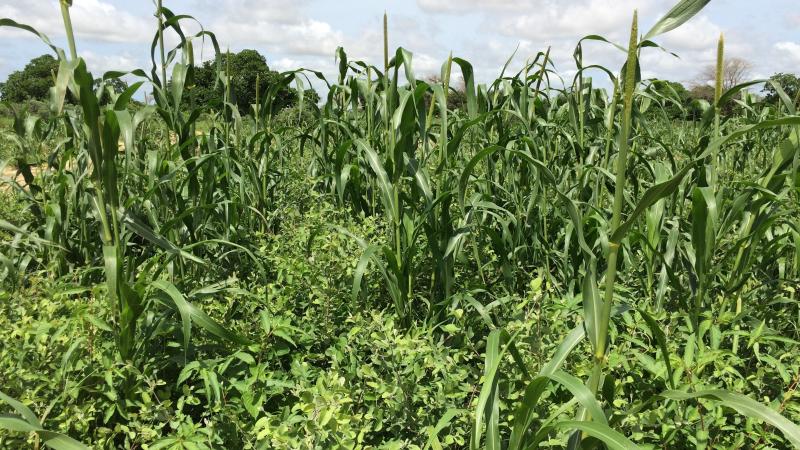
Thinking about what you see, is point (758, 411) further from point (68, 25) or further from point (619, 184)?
point (68, 25)

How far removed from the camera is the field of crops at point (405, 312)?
4.37 feet

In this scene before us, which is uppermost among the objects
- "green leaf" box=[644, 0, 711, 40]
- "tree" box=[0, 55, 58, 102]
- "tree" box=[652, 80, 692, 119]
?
"tree" box=[0, 55, 58, 102]

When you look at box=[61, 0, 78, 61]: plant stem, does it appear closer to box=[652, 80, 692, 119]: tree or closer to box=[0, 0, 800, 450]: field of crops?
box=[0, 0, 800, 450]: field of crops

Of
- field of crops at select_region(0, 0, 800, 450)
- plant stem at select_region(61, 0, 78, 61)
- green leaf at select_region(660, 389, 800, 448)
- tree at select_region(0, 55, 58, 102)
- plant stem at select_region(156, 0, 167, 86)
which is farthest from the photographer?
tree at select_region(0, 55, 58, 102)

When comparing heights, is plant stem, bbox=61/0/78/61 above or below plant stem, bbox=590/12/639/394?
above

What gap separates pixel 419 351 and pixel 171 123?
1.57 meters

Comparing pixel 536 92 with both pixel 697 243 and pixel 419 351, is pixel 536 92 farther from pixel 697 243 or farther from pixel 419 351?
pixel 419 351

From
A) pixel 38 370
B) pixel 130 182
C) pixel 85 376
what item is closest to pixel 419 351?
pixel 85 376

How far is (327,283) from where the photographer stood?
2.20 metres

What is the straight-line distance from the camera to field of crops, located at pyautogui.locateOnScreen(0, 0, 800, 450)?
1331 mm

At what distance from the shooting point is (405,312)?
7.37 feet

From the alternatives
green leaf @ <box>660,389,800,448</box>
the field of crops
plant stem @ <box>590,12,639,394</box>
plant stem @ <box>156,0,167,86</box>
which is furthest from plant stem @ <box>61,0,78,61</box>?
green leaf @ <box>660,389,800,448</box>

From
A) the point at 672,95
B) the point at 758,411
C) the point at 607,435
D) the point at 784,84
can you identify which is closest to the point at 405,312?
the point at 607,435

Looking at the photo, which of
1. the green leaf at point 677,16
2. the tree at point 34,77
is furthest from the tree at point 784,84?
the tree at point 34,77
